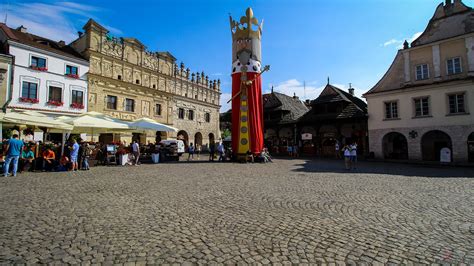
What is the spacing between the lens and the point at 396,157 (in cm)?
2120

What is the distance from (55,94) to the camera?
70.5ft

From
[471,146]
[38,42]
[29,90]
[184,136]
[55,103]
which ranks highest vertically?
[38,42]

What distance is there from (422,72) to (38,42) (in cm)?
3396

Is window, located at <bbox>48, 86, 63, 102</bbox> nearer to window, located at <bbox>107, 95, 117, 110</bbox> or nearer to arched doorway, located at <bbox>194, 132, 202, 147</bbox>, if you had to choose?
window, located at <bbox>107, 95, 117, 110</bbox>

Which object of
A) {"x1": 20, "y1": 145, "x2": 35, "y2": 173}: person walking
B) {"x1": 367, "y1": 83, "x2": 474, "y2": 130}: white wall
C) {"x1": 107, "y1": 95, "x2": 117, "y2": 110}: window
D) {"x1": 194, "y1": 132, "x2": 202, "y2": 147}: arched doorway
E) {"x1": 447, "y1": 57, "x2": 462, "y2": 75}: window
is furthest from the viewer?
{"x1": 194, "y1": 132, "x2": 202, "y2": 147}: arched doorway

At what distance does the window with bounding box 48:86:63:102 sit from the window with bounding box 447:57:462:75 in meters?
32.3

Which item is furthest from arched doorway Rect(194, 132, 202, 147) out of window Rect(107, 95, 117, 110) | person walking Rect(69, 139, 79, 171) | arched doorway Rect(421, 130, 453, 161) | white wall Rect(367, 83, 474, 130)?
arched doorway Rect(421, 130, 453, 161)

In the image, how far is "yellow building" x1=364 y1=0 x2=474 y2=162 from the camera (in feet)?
56.1

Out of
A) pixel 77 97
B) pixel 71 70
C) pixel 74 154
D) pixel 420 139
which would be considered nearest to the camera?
pixel 74 154

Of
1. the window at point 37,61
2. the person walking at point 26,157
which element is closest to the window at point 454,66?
the person walking at point 26,157

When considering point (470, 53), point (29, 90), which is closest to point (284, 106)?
point (470, 53)

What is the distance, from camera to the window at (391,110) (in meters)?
20.4

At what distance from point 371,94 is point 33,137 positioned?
28.9 meters

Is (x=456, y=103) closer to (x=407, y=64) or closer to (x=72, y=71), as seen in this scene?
(x=407, y=64)
